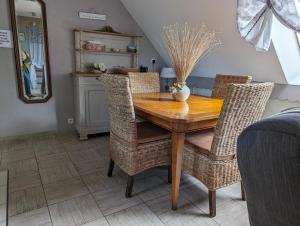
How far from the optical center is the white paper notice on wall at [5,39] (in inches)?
110

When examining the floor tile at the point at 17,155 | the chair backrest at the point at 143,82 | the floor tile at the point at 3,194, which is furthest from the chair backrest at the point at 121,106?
the floor tile at the point at 17,155

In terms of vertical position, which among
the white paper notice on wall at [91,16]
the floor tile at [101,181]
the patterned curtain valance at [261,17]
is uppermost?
the white paper notice on wall at [91,16]

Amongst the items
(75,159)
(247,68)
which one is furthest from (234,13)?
(75,159)

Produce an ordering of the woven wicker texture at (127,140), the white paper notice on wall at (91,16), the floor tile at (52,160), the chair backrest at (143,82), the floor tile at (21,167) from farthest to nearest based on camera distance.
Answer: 1. the white paper notice on wall at (91,16)
2. the chair backrest at (143,82)
3. the floor tile at (52,160)
4. the floor tile at (21,167)
5. the woven wicker texture at (127,140)

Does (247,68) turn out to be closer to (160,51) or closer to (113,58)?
(160,51)

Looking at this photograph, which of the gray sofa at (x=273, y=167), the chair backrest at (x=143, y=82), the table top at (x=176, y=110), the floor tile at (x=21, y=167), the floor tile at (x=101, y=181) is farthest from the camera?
the chair backrest at (x=143, y=82)

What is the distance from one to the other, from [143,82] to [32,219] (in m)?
1.78

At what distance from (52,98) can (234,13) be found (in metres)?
2.68

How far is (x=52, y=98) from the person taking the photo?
325 centimetres

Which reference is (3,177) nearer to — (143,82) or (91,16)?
(143,82)

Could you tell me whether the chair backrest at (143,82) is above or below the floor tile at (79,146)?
above

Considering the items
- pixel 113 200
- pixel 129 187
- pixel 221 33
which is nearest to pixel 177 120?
pixel 129 187

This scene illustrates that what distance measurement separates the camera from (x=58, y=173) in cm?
222

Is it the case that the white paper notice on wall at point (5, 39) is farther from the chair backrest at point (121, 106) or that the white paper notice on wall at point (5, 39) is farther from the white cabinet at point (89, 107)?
the chair backrest at point (121, 106)
